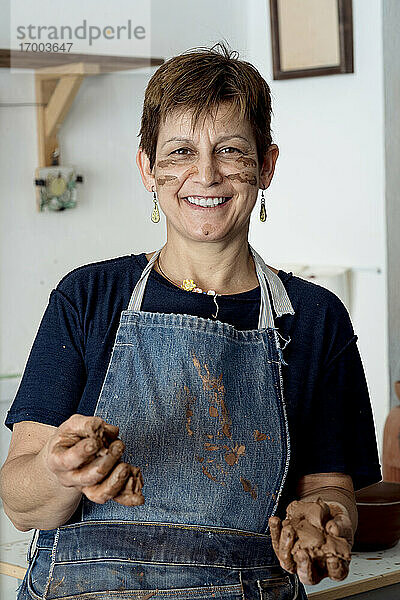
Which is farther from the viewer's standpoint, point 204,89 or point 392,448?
point 392,448

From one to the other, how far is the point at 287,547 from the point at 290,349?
312mm

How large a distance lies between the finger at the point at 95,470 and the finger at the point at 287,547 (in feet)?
0.70

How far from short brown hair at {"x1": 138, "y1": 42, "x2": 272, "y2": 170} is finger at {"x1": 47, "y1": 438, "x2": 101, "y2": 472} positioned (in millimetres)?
462

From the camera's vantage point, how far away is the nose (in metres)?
1.10

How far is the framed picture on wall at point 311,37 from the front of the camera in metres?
2.51

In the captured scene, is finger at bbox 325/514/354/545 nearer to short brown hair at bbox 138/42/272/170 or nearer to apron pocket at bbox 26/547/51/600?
apron pocket at bbox 26/547/51/600

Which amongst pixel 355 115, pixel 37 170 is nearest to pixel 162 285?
pixel 37 170

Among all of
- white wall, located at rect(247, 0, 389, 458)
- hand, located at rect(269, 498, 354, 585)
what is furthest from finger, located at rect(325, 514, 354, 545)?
white wall, located at rect(247, 0, 389, 458)

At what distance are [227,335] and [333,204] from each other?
1.59 m

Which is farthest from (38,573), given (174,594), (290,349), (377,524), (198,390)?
(377,524)

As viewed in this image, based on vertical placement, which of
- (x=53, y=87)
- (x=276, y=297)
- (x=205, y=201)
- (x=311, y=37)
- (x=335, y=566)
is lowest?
(x=335, y=566)

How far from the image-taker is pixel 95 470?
819 mm

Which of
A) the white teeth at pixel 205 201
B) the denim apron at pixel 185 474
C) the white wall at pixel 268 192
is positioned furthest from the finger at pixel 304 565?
the white wall at pixel 268 192

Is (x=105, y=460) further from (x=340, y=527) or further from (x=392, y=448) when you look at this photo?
(x=392, y=448)
